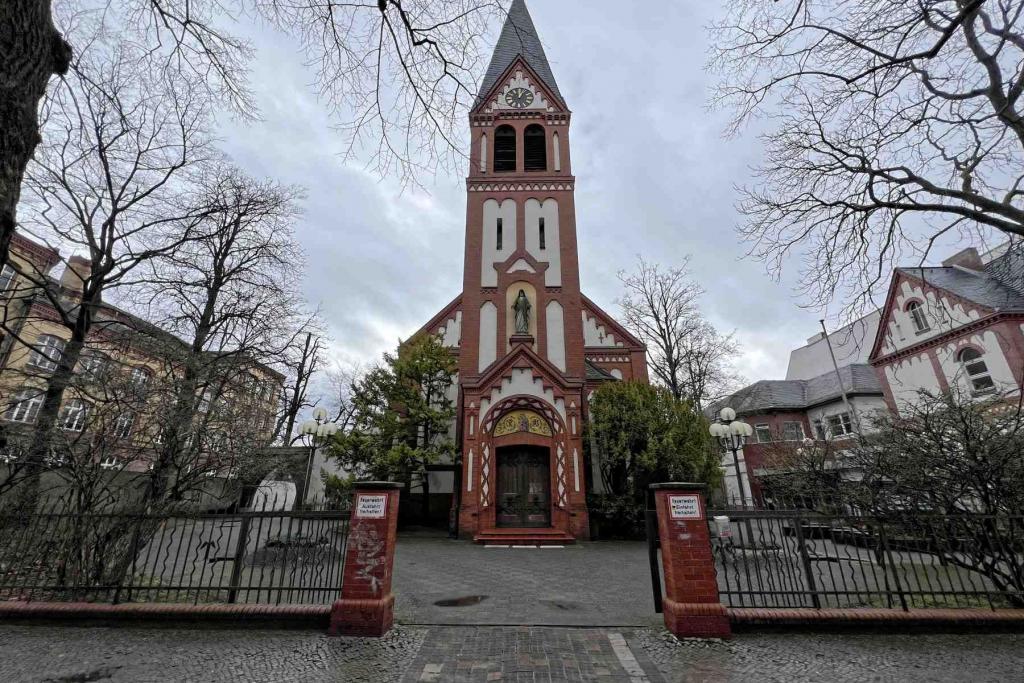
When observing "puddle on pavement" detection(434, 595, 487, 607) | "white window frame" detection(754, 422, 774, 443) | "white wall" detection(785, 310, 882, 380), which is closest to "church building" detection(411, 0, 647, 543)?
"puddle on pavement" detection(434, 595, 487, 607)

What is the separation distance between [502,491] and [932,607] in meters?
10.5

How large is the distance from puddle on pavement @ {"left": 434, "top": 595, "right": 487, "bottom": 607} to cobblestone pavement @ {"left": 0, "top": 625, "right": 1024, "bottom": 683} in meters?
1.17

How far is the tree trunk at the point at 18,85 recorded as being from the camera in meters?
2.15

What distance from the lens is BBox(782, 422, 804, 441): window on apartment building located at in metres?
26.2

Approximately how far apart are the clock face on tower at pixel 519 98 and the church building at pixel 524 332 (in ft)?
0.24

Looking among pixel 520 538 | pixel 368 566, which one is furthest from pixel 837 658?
pixel 520 538

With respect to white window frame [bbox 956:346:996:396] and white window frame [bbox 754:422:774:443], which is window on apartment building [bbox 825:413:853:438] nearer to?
white window frame [bbox 754:422:774:443]

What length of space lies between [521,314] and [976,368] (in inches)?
757

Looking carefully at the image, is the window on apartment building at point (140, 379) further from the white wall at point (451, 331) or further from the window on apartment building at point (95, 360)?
the white wall at point (451, 331)

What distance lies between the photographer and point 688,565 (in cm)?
504

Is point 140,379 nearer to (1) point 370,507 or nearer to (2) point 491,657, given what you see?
(1) point 370,507

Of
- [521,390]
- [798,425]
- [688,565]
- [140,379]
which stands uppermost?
[798,425]

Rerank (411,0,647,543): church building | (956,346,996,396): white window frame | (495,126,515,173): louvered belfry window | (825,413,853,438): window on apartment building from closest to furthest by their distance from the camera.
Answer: (411,0,647,543): church building, (956,346,996,396): white window frame, (495,126,515,173): louvered belfry window, (825,413,853,438): window on apartment building

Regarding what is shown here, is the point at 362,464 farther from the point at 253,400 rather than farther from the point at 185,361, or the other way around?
the point at 185,361
